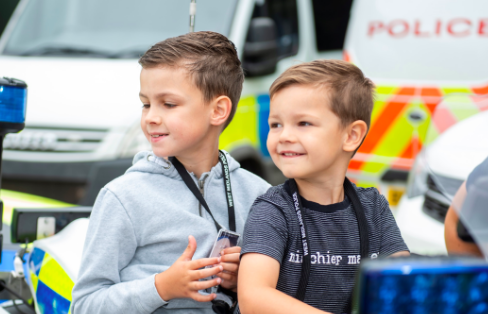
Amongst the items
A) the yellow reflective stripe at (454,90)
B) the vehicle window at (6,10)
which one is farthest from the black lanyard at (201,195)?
the vehicle window at (6,10)

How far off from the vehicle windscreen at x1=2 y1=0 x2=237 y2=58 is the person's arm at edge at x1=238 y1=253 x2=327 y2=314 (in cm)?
296

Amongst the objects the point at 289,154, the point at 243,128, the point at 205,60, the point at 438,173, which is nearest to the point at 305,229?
the point at 289,154

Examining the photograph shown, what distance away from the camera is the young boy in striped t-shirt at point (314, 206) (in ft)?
4.47

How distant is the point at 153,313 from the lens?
1.54m

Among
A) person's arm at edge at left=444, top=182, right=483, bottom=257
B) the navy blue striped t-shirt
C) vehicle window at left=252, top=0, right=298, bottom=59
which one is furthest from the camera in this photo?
vehicle window at left=252, top=0, right=298, bottom=59

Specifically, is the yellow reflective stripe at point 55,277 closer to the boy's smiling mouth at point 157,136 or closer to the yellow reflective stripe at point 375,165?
the boy's smiling mouth at point 157,136

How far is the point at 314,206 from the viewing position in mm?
1448

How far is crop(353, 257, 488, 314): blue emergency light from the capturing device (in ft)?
1.97

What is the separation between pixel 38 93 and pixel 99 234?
107 inches

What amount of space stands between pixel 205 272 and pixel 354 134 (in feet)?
1.59

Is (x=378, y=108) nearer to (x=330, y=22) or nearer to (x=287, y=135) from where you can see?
(x=330, y=22)

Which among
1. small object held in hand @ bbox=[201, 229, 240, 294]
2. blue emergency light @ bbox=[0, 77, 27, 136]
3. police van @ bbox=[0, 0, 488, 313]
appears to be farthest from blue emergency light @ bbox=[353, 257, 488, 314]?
police van @ bbox=[0, 0, 488, 313]

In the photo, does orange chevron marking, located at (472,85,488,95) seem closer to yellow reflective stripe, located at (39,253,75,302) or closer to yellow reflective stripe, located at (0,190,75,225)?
yellow reflective stripe, located at (0,190,75,225)

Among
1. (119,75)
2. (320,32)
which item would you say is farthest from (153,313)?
(320,32)
